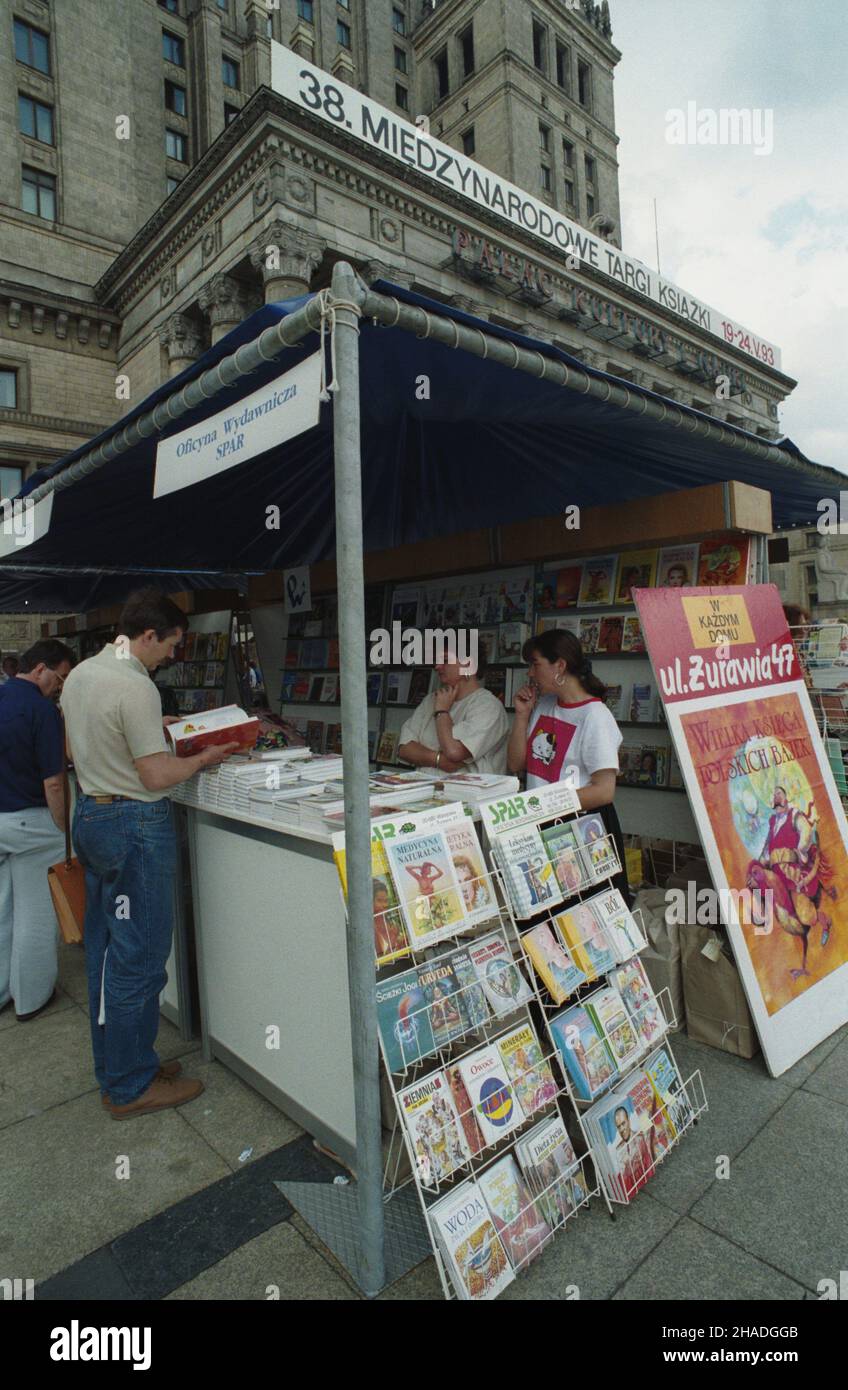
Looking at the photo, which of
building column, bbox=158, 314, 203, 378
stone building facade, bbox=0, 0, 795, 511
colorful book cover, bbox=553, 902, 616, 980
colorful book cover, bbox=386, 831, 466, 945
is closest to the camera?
colorful book cover, bbox=386, 831, 466, 945

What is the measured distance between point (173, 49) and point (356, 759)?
40.1 m

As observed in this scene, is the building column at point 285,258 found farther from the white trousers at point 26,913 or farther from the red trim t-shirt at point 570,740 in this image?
the red trim t-shirt at point 570,740

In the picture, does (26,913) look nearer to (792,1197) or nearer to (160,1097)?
(160,1097)

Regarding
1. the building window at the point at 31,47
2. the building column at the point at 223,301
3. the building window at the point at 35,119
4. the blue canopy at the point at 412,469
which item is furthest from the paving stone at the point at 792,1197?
the building window at the point at 31,47

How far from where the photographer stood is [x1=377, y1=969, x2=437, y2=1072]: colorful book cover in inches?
71.7

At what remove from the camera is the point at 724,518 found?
11.4 ft

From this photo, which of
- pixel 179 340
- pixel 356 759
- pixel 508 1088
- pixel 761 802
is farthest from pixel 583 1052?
pixel 179 340

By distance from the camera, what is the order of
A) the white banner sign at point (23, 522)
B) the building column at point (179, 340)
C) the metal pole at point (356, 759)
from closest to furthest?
1. the metal pole at point (356, 759)
2. the white banner sign at point (23, 522)
3. the building column at point (179, 340)

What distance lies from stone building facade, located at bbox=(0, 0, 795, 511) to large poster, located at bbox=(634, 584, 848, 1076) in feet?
58.5

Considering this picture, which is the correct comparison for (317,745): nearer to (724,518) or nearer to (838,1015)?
(724,518)

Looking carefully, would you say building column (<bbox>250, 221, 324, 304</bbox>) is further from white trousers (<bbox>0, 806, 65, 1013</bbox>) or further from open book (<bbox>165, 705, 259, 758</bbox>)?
open book (<bbox>165, 705, 259, 758</bbox>)

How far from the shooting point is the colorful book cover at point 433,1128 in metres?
1.73

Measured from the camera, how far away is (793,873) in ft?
10.3

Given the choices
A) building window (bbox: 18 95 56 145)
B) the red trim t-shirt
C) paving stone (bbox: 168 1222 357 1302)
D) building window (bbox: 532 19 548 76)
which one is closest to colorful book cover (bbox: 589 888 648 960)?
the red trim t-shirt
